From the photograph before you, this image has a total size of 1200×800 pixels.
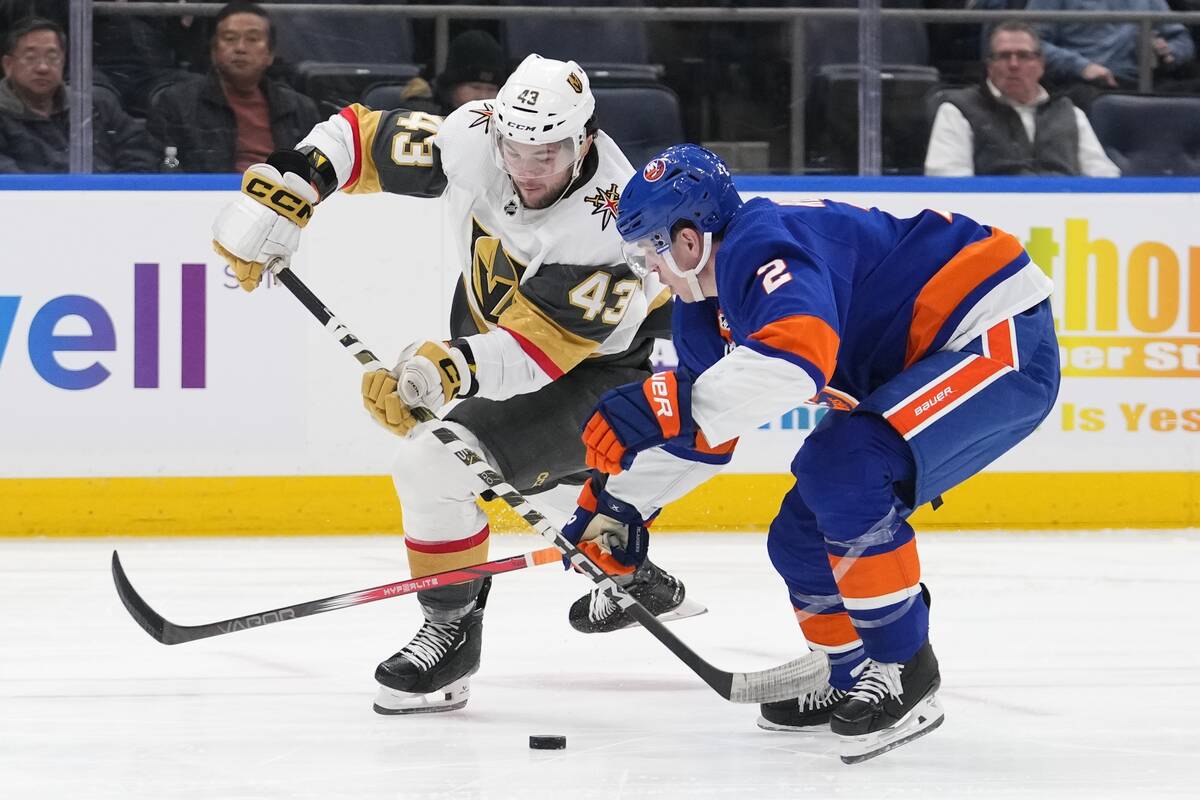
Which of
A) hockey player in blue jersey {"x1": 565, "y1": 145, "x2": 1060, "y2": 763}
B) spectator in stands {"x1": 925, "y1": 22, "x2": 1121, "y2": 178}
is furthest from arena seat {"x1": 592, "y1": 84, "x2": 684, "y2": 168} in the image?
hockey player in blue jersey {"x1": 565, "y1": 145, "x2": 1060, "y2": 763}

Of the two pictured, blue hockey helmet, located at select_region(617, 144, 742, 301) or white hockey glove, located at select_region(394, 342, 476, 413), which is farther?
white hockey glove, located at select_region(394, 342, 476, 413)

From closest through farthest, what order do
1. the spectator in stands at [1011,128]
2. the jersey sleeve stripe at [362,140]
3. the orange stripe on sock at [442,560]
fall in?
1. the orange stripe on sock at [442,560]
2. the jersey sleeve stripe at [362,140]
3. the spectator in stands at [1011,128]

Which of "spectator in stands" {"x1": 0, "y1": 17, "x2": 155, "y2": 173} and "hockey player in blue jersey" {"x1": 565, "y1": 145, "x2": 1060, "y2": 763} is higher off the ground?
"spectator in stands" {"x1": 0, "y1": 17, "x2": 155, "y2": 173}

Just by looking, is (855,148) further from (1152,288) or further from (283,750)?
(283,750)

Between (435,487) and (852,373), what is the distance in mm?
755

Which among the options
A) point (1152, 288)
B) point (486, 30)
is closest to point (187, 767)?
point (486, 30)

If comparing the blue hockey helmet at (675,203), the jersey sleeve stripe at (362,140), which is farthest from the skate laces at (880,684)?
the jersey sleeve stripe at (362,140)

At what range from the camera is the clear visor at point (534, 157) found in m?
2.85

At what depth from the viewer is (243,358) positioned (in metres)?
4.82

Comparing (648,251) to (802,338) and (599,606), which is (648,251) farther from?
(599,606)

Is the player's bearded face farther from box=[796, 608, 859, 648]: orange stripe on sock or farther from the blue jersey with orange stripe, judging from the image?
box=[796, 608, 859, 648]: orange stripe on sock

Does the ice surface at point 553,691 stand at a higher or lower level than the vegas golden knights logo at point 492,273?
lower

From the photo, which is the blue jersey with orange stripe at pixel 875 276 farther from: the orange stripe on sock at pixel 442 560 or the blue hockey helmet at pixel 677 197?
the orange stripe on sock at pixel 442 560

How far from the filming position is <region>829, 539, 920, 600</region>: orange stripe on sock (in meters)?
2.43
